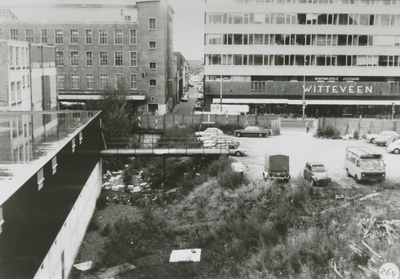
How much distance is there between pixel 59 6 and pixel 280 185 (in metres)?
47.4

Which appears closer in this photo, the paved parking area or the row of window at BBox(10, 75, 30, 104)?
the paved parking area

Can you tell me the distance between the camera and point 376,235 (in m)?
23.1

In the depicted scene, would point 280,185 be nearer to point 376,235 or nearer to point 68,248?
point 376,235

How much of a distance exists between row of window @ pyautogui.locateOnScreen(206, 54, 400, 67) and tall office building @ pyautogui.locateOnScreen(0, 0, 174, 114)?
308 inches

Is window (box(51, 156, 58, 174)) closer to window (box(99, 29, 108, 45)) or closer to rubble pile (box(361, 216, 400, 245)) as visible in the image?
rubble pile (box(361, 216, 400, 245))

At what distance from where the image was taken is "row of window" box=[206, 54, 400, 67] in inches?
2608

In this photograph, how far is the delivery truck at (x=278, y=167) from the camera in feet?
99.8

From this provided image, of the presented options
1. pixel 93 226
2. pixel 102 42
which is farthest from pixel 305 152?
pixel 102 42

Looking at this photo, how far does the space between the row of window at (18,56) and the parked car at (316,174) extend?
23.7 meters

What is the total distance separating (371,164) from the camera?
98.4 feet

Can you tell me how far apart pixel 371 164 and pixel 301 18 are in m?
39.5

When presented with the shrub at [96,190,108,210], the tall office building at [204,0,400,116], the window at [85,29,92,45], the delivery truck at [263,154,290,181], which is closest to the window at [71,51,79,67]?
the window at [85,29,92,45]

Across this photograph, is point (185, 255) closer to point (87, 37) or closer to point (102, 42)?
point (102, 42)

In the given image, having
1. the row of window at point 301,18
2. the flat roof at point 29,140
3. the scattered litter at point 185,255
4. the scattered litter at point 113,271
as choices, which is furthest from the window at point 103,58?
the scattered litter at point 113,271
